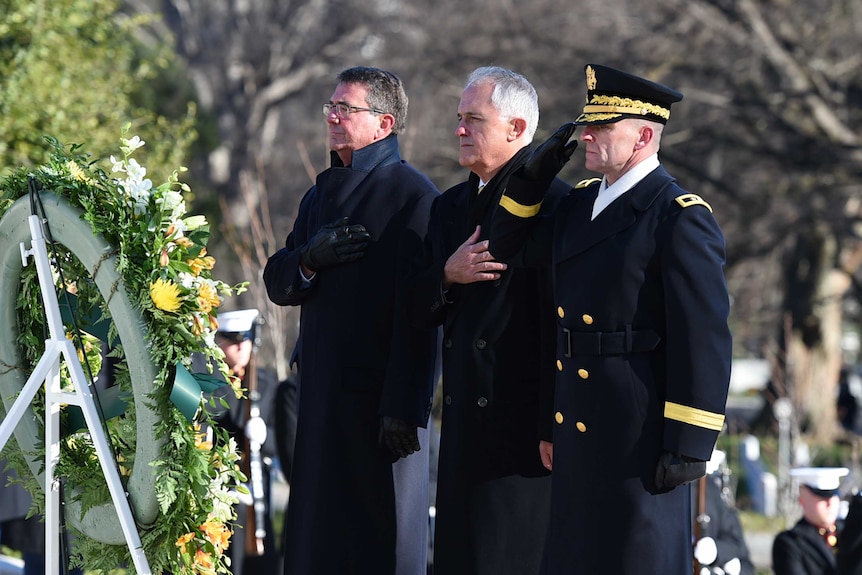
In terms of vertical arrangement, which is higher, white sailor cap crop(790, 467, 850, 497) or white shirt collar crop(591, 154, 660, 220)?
white shirt collar crop(591, 154, 660, 220)

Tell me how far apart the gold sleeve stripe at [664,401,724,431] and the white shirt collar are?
637 millimetres

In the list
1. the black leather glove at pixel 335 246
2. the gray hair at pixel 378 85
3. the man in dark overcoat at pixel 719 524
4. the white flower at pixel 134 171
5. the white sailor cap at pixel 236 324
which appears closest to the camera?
the white flower at pixel 134 171

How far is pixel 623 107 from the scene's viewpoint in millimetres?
3623

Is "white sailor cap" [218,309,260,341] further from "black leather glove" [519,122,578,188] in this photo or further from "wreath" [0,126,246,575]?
"black leather glove" [519,122,578,188]

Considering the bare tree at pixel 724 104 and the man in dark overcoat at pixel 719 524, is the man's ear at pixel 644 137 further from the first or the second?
the bare tree at pixel 724 104

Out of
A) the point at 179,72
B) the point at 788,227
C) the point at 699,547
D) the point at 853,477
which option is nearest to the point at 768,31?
the point at 788,227

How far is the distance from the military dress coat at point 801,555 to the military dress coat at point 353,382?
2.45m

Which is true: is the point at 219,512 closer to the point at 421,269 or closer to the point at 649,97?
the point at 421,269

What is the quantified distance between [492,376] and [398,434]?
375 millimetres

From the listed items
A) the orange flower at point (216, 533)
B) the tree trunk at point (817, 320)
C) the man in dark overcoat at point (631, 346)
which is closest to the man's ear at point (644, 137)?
the man in dark overcoat at point (631, 346)

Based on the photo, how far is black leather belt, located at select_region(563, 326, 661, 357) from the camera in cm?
352

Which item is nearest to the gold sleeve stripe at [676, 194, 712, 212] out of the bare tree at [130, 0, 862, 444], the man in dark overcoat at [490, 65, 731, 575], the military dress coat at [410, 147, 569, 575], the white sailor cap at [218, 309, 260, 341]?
the man in dark overcoat at [490, 65, 731, 575]

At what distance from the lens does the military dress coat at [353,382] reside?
4273 mm

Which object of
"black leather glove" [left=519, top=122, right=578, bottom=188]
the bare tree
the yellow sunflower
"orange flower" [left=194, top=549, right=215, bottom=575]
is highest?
the bare tree
